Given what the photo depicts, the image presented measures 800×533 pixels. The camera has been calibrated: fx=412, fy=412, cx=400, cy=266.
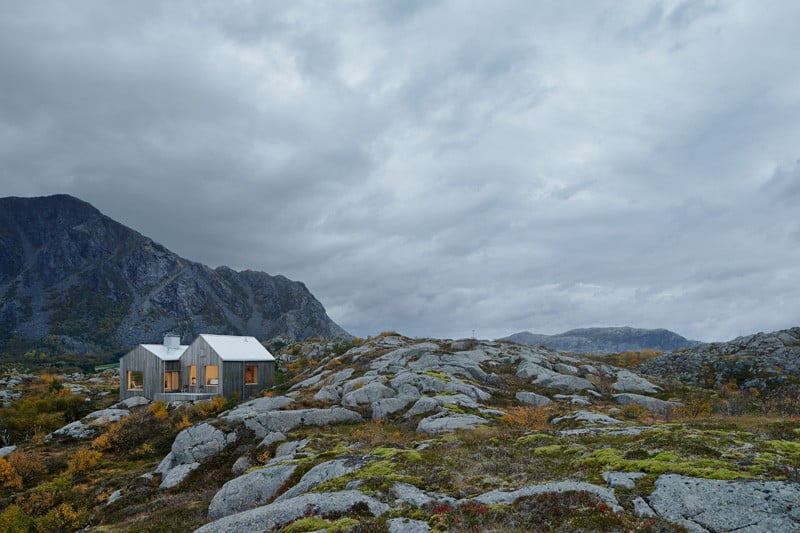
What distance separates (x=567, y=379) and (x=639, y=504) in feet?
120

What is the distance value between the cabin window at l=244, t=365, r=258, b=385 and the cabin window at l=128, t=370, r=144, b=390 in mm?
19145

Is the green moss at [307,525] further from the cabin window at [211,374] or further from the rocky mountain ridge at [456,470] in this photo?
the cabin window at [211,374]

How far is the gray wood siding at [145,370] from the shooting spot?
209 feet

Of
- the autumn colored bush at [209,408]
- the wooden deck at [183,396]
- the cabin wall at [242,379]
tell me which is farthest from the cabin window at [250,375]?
the autumn colored bush at [209,408]

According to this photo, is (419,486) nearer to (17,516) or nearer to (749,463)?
(749,463)

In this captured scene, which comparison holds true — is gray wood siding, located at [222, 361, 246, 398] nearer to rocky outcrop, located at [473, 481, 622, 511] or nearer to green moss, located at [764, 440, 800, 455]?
rocky outcrop, located at [473, 481, 622, 511]

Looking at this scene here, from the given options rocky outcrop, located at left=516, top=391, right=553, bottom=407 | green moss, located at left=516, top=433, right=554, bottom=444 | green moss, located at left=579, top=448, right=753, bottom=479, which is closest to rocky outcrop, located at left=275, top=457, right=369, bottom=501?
green moss, located at left=516, top=433, right=554, bottom=444

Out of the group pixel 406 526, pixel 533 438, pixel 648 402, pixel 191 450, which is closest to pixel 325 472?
pixel 406 526

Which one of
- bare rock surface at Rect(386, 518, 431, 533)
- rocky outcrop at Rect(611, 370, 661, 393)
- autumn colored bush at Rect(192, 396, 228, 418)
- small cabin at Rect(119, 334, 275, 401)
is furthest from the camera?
small cabin at Rect(119, 334, 275, 401)

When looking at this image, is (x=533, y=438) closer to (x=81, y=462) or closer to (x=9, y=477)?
(x=81, y=462)

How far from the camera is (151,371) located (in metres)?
64.4

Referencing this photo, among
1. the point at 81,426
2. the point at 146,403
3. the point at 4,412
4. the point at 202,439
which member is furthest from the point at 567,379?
the point at 4,412

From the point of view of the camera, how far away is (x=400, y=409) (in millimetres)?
→ 34125

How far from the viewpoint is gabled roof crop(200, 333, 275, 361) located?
59.9 meters
